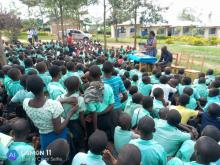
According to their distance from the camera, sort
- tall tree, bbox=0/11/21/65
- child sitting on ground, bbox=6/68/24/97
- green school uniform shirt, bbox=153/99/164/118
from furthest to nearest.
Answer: tall tree, bbox=0/11/21/65 → child sitting on ground, bbox=6/68/24/97 → green school uniform shirt, bbox=153/99/164/118

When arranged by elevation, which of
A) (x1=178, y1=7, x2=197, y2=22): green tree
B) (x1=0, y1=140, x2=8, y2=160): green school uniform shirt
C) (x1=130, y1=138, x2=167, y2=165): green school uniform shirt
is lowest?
(x1=130, y1=138, x2=167, y2=165): green school uniform shirt

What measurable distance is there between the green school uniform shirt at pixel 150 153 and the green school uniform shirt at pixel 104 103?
1113 millimetres

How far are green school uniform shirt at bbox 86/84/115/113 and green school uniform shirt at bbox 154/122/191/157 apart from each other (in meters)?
0.85

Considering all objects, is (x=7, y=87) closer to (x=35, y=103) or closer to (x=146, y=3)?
(x=35, y=103)

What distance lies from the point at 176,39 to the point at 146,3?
20.4 metres

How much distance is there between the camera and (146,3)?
772 inches

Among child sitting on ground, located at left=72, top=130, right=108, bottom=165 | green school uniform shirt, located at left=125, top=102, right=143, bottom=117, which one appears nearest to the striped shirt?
green school uniform shirt, located at left=125, top=102, right=143, bottom=117

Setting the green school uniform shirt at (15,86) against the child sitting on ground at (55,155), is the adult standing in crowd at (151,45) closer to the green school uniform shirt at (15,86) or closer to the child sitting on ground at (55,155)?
the green school uniform shirt at (15,86)

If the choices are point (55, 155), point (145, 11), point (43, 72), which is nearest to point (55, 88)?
point (43, 72)

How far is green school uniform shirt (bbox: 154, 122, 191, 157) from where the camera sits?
3.68 meters

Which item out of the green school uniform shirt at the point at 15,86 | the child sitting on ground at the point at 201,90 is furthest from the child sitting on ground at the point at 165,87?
the green school uniform shirt at the point at 15,86

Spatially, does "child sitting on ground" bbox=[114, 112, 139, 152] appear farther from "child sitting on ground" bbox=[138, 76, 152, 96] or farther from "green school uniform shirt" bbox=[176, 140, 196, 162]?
"child sitting on ground" bbox=[138, 76, 152, 96]

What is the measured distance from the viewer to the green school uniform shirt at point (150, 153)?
3.08m

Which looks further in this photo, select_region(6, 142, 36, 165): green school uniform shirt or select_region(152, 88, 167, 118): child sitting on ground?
select_region(152, 88, 167, 118): child sitting on ground
